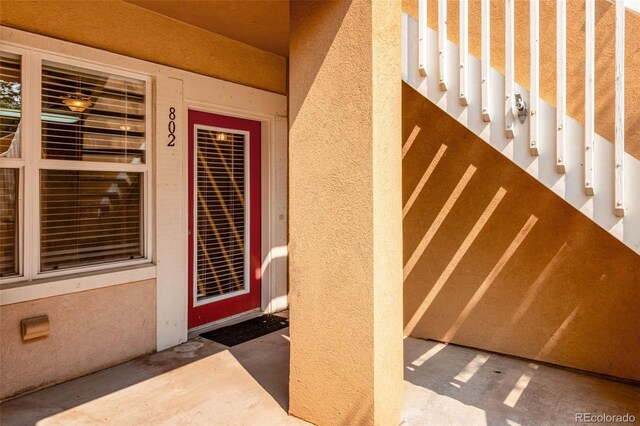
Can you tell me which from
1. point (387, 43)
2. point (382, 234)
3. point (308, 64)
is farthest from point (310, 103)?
point (382, 234)

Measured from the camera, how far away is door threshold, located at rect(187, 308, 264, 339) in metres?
4.58

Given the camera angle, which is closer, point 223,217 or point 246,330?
point 246,330

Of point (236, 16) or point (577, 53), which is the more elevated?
point (236, 16)

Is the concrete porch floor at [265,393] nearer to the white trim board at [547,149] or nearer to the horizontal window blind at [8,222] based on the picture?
the horizontal window blind at [8,222]

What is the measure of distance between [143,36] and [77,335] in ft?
9.04

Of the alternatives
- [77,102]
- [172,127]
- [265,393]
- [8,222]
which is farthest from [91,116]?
[265,393]

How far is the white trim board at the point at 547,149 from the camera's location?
2.33 m

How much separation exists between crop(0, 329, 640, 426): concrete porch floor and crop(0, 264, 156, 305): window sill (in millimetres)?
748

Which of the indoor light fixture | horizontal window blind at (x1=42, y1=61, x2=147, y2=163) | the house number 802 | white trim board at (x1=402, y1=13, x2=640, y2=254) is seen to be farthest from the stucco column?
the indoor light fixture

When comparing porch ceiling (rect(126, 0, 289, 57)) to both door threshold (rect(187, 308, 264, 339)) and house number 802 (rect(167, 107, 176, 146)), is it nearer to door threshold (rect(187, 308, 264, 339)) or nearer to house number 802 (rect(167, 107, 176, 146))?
house number 802 (rect(167, 107, 176, 146))

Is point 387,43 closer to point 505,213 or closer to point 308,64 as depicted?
point 308,64

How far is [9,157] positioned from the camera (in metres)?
3.25

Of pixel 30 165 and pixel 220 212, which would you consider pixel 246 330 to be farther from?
pixel 30 165

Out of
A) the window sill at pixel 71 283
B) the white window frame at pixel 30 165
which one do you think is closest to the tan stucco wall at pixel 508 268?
the window sill at pixel 71 283
